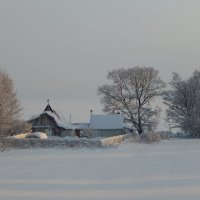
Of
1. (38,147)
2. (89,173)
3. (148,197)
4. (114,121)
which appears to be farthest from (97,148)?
(114,121)

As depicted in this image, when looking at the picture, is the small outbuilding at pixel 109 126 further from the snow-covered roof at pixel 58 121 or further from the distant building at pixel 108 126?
the snow-covered roof at pixel 58 121

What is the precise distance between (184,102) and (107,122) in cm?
1298

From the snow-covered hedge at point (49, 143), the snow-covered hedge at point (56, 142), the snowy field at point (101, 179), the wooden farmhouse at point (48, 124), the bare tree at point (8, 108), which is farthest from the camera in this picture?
the wooden farmhouse at point (48, 124)

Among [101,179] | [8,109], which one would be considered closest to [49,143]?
[8,109]

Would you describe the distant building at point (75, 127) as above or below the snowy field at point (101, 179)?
above

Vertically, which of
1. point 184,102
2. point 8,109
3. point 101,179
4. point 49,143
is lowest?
point 101,179

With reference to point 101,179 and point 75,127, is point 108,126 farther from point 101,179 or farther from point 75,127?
point 101,179

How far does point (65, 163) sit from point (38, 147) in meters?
17.3

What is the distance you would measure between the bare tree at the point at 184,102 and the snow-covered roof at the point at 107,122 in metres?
8.49

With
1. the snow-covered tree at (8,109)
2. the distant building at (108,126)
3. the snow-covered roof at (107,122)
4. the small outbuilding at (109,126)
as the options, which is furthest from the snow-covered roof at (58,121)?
the snow-covered tree at (8,109)

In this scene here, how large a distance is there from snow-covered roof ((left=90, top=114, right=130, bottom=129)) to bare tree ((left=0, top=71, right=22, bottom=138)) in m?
28.2

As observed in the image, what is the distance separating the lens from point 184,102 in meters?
86.1

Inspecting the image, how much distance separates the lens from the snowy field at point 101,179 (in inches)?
726

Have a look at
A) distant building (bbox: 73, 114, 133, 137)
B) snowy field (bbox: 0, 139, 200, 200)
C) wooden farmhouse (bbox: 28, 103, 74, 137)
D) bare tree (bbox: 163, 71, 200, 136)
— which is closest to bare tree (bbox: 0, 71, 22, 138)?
wooden farmhouse (bbox: 28, 103, 74, 137)
